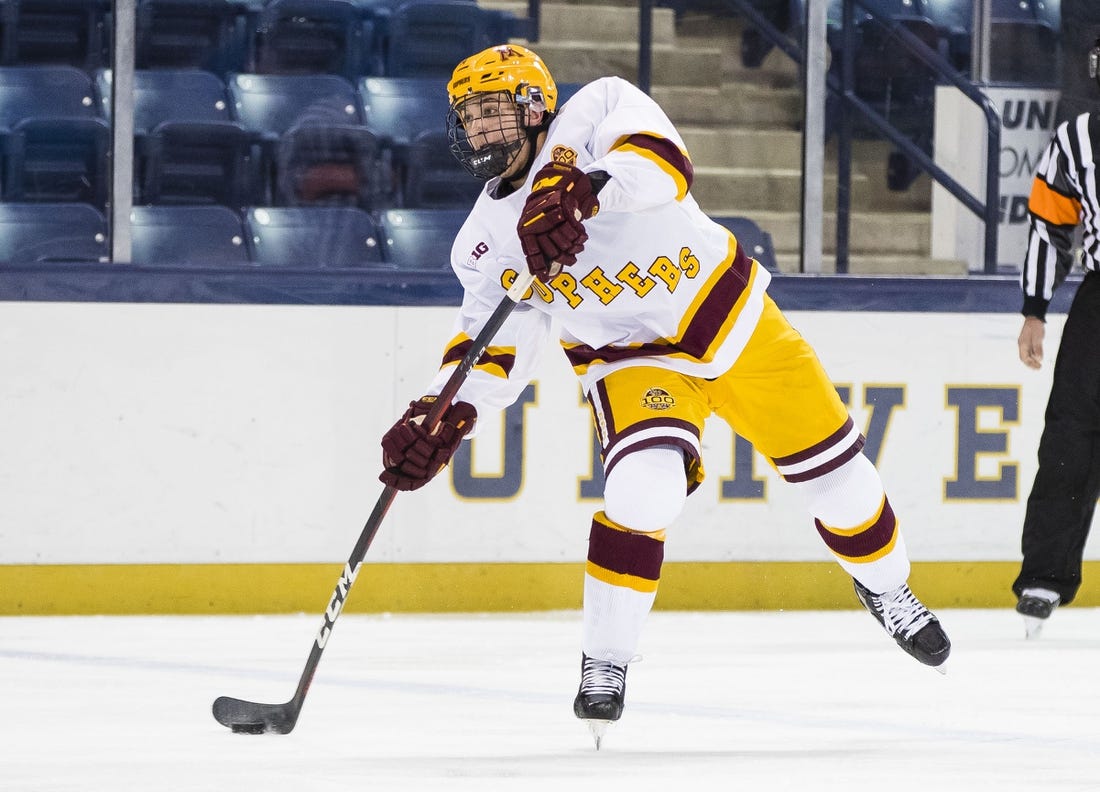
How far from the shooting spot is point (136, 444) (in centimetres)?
391

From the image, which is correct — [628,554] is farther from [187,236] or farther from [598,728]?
[187,236]

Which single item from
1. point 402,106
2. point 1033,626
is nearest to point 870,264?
point 1033,626

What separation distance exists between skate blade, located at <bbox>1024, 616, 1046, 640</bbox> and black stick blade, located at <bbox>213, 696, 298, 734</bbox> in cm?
182

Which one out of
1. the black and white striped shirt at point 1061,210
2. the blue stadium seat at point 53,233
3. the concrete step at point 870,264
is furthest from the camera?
the concrete step at point 870,264

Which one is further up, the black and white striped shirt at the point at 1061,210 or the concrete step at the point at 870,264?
the black and white striped shirt at the point at 1061,210

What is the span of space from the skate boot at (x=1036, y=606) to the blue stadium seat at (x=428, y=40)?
183 cm

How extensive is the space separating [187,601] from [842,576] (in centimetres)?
154

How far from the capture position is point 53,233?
156 inches

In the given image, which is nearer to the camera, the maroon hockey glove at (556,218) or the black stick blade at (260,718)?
the maroon hockey glove at (556,218)

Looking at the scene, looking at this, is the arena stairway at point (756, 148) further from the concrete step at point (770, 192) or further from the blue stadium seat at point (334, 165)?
the blue stadium seat at point (334, 165)

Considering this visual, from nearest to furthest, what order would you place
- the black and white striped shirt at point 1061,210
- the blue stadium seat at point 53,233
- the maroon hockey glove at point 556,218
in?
1. the maroon hockey glove at point 556,218
2. the black and white striped shirt at point 1061,210
3. the blue stadium seat at point 53,233

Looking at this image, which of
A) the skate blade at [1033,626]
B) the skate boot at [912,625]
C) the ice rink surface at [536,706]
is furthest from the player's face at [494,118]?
the skate blade at [1033,626]

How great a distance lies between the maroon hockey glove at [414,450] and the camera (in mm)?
2609

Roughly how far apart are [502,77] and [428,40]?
A: 1777 mm
